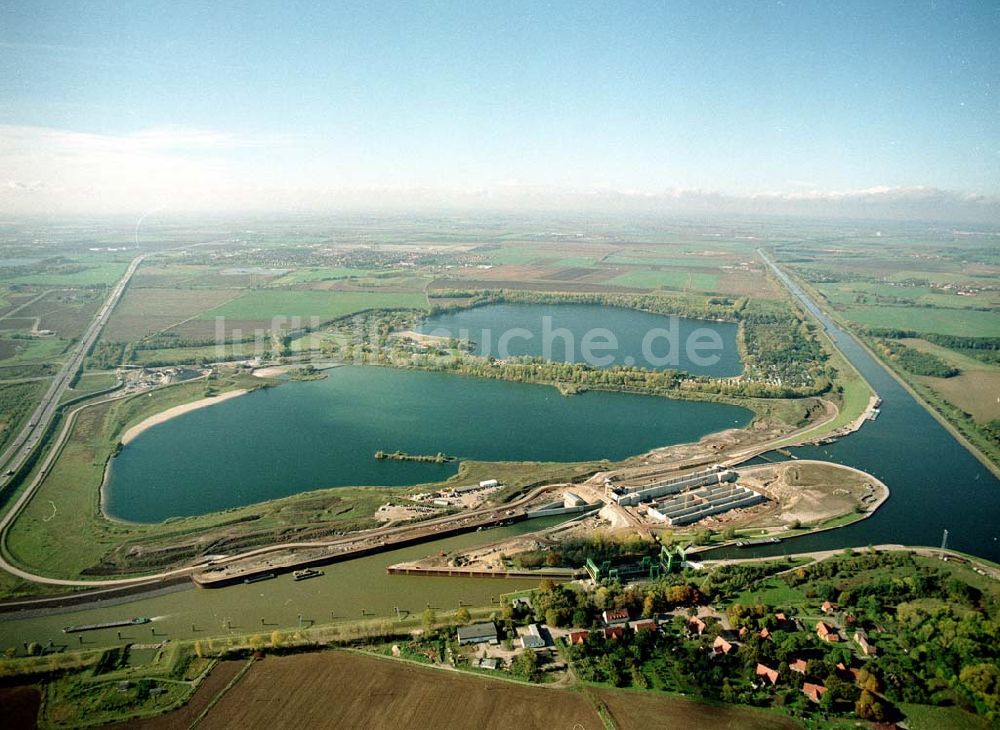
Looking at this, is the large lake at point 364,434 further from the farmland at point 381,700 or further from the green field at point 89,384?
the farmland at point 381,700

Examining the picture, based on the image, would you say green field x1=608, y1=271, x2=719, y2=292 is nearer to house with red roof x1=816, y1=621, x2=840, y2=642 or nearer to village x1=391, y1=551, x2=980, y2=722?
village x1=391, y1=551, x2=980, y2=722

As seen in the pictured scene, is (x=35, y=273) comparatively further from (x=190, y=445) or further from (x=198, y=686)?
(x=198, y=686)

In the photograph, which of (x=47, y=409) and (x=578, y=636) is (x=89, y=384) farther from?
(x=578, y=636)

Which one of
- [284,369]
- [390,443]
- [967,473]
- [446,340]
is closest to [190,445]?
[390,443]

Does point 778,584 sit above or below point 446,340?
below

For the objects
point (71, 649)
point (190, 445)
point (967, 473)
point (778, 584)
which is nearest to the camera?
point (71, 649)

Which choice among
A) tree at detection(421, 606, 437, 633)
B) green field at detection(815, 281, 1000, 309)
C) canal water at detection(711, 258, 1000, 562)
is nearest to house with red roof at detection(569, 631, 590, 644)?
tree at detection(421, 606, 437, 633)
